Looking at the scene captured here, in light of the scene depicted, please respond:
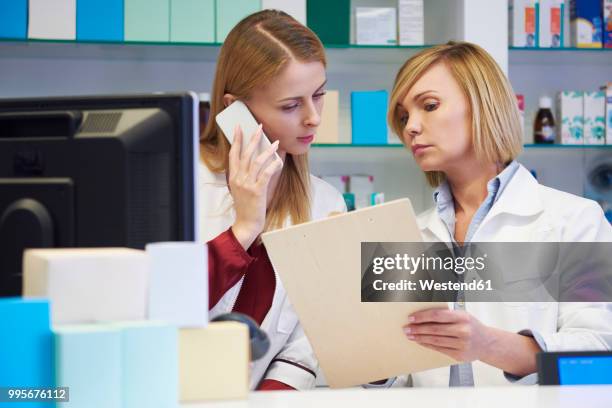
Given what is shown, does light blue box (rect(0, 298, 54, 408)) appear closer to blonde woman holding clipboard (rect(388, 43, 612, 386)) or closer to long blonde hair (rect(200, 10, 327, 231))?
long blonde hair (rect(200, 10, 327, 231))

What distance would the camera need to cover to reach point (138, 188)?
3.81 feet

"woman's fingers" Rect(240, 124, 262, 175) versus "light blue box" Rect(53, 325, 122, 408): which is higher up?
"woman's fingers" Rect(240, 124, 262, 175)

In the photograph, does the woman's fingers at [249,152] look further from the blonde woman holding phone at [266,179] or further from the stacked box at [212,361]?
the stacked box at [212,361]

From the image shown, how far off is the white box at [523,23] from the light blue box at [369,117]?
2.38 ft

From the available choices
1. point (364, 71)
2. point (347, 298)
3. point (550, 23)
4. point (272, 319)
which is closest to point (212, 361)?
point (347, 298)

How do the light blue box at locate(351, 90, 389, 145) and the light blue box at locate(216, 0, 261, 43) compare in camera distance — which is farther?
the light blue box at locate(351, 90, 389, 145)

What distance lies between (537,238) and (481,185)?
252mm

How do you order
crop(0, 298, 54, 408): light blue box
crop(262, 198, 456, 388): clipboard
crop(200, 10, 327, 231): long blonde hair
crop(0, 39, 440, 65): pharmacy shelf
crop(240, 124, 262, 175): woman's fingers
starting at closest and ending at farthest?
crop(0, 298, 54, 408): light blue box → crop(262, 198, 456, 388): clipboard → crop(240, 124, 262, 175): woman's fingers → crop(200, 10, 327, 231): long blonde hair → crop(0, 39, 440, 65): pharmacy shelf

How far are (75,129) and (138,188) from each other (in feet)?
0.48

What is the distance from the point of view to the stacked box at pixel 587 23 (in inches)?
142

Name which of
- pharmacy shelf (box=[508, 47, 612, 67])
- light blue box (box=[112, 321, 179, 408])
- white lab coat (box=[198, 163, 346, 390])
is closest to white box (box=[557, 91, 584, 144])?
pharmacy shelf (box=[508, 47, 612, 67])

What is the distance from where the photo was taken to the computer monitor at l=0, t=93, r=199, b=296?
1.16 m

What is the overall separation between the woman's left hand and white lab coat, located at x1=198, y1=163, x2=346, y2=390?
0.49m

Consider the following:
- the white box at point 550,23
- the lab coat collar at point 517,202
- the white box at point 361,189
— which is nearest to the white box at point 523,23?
the white box at point 550,23
